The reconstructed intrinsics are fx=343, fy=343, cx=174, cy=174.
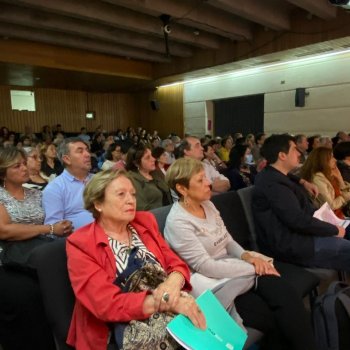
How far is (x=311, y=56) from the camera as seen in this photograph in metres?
8.98

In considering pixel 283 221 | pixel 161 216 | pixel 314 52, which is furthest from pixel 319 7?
pixel 161 216

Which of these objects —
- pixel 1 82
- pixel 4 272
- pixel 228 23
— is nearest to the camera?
pixel 4 272

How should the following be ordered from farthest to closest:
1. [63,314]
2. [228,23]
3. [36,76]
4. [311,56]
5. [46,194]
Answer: [36,76] < [311,56] < [228,23] < [46,194] < [63,314]

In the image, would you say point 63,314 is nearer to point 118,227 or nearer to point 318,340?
point 118,227

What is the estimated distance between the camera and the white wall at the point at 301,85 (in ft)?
29.2

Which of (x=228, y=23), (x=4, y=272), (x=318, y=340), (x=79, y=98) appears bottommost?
(x=318, y=340)

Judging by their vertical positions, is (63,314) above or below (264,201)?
below

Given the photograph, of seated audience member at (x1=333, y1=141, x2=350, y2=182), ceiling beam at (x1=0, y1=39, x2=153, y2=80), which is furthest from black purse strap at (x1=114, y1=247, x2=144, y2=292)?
ceiling beam at (x1=0, y1=39, x2=153, y2=80)

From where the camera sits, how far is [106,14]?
6434mm

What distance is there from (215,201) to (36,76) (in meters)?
10.4

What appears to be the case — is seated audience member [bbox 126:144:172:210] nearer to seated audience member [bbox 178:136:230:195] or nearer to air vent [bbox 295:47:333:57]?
seated audience member [bbox 178:136:230:195]

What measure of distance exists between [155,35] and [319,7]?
3.68m

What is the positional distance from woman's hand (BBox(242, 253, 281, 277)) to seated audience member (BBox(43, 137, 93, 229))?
1138 mm

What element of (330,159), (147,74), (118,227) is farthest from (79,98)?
(118,227)
